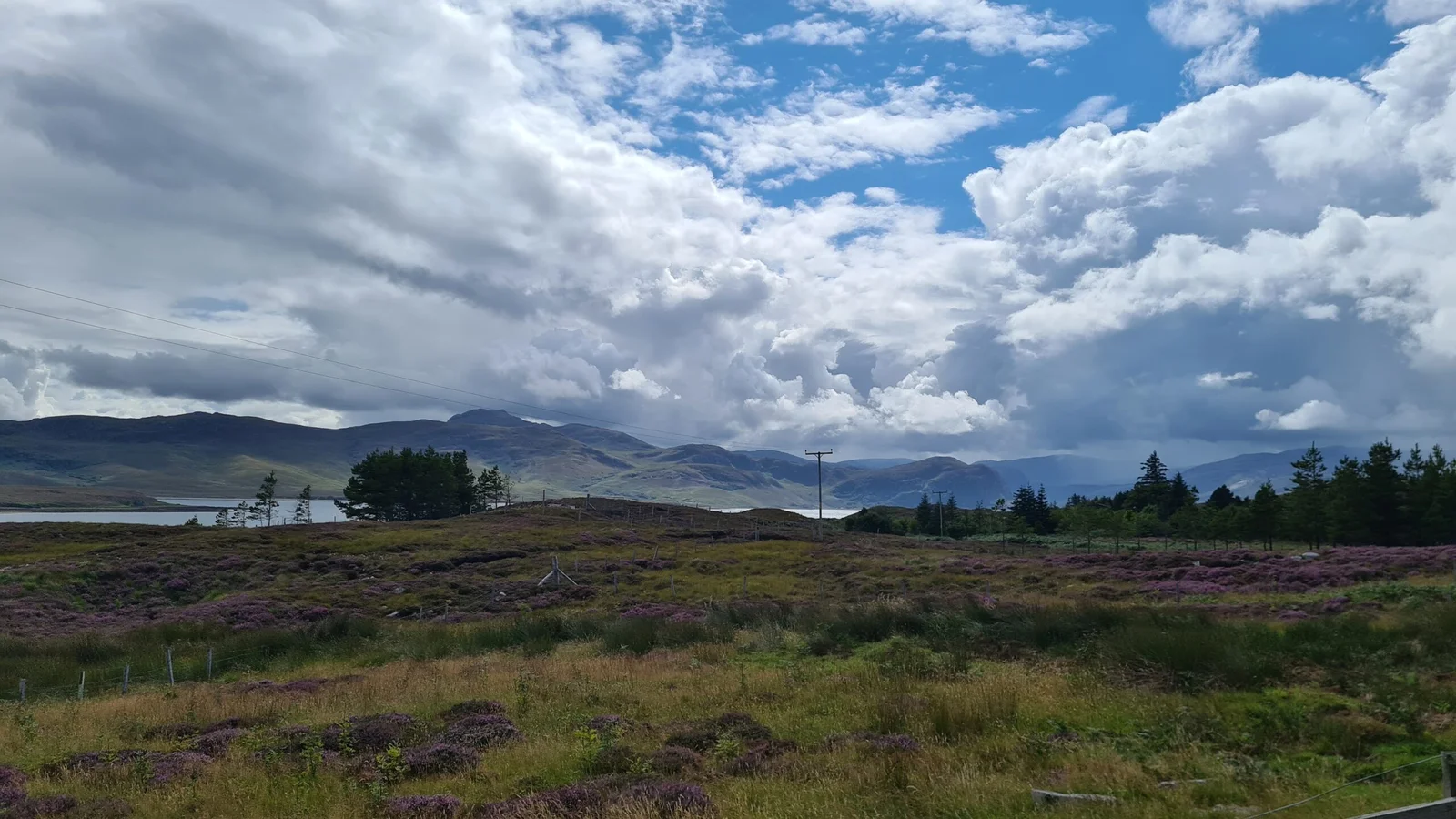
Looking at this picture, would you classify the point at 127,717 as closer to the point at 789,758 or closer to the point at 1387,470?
the point at 789,758

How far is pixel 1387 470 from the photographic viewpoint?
67438 mm

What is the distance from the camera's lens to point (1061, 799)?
28.0 feet

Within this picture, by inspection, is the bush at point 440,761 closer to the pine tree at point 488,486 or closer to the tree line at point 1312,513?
the tree line at point 1312,513

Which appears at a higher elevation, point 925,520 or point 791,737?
point 925,520

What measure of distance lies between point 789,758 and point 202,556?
213ft

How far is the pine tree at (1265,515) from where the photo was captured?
8050 cm

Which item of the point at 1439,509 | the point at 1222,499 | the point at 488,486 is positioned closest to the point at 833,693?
the point at 1439,509

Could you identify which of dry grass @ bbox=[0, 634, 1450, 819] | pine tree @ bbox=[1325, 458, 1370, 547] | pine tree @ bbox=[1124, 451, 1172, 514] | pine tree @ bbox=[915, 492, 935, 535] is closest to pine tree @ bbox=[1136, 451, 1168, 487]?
pine tree @ bbox=[1124, 451, 1172, 514]

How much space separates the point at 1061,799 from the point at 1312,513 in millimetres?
82112

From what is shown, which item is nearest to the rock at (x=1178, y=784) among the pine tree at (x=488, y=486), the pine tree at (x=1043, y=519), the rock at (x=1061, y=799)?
the rock at (x=1061, y=799)

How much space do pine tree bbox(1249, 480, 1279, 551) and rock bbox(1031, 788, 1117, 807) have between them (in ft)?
278

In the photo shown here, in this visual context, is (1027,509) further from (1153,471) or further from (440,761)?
(440,761)

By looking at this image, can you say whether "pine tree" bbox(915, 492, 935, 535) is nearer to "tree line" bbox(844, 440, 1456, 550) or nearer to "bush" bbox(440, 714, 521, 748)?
"tree line" bbox(844, 440, 1456, 550)

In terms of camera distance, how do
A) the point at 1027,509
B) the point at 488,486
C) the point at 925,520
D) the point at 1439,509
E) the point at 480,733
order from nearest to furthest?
the point at 480,733 < the point at 1439,509 < the point at 925,520 < the point at 1027,509 < the point at 488,486
